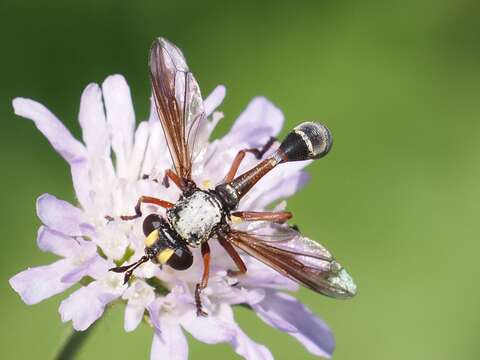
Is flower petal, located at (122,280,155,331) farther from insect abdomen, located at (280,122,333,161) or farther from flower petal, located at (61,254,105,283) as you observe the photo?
insect abdomen, located at (280,122,333,161)

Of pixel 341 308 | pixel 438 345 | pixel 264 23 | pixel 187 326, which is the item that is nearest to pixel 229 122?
pixel 264 23

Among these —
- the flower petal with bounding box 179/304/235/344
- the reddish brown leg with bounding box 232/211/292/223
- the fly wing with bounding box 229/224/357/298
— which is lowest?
the flower petal with bounding box 179/304/235/344

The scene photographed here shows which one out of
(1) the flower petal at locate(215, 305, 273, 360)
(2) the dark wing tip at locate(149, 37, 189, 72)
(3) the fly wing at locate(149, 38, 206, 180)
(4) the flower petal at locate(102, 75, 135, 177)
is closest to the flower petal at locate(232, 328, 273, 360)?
(1) the flower petal at locate(215, 305, 273, 360)

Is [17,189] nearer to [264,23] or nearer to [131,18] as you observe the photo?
[131,18]

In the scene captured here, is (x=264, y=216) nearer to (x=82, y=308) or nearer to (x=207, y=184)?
(x=207, y=184)

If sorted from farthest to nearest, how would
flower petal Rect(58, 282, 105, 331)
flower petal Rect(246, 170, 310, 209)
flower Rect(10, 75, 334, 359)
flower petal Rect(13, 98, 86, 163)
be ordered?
flower petal Rect(246, 170, 310, 209), flower petal Rect(13, 98, 86, 163), flower Rect(10, 75, 334, 359), flower petal Rect(58, 282, 105, 331)

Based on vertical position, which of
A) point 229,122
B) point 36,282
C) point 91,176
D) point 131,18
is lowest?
point 36,282

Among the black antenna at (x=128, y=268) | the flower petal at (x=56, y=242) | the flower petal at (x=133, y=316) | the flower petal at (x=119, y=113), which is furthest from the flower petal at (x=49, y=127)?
the flower petal at (x=133, y=316)

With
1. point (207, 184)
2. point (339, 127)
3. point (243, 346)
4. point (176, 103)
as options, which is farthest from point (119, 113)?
point (339, 127)

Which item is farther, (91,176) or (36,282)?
(91,176)
